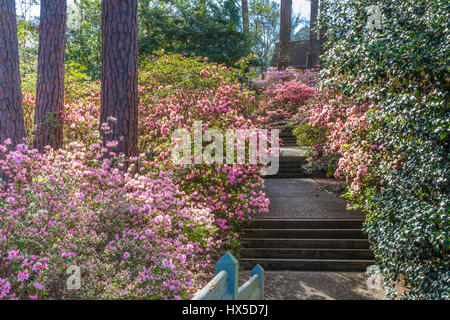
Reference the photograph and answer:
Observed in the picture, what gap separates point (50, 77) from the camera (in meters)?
6.95

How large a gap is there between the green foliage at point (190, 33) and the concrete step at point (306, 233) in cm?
804

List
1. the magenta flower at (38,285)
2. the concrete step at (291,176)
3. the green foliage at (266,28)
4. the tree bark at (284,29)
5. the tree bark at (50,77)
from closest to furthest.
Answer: the magenta flower at (38,285)
the tree bark at (50,77)
the concrete step at (291,176)
the tree bark at (284,29)
the green foliage at (266,28)

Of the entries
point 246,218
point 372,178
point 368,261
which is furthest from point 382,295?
point 246,218

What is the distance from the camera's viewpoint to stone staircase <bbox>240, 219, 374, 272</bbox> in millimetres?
6145

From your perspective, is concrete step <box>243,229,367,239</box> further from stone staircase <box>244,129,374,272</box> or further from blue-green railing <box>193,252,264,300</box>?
blue-green railing <box>193,252,264,300</box>

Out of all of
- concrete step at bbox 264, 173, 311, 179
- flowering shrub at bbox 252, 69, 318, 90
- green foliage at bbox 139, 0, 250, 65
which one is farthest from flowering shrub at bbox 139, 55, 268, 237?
flowering shrub at bbox 252, 69, 318, 90

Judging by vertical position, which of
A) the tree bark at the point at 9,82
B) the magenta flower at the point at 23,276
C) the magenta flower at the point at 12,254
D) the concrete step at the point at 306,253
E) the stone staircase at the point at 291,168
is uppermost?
the tree bark at the point at 9,82

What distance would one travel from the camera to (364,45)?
13.9ft

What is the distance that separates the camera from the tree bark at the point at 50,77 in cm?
679

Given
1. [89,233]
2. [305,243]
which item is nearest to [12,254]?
[89,233]

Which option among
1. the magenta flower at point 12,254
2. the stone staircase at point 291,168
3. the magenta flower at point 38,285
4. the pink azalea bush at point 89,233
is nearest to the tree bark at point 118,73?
the pink azalea bush at point 89,233

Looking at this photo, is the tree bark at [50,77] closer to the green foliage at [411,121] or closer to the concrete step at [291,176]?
the green foliage at [411,121]

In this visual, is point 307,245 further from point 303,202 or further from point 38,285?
point 38,285
